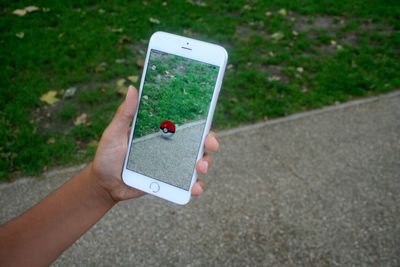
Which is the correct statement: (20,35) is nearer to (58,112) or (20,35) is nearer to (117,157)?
(58,112)

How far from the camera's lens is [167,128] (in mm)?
1900

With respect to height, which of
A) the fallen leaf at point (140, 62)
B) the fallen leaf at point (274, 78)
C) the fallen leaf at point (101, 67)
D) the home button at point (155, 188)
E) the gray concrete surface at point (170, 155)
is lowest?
the fallen leaf at point (101, 67)

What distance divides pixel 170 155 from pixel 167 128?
0.14 metres

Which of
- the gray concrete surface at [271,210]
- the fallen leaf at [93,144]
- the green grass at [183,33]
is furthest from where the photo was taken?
the green grass at [183,33]

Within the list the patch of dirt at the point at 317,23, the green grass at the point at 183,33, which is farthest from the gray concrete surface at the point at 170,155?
the patch of dirt at the point at 317,23

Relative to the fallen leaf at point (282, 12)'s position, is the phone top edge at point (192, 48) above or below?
above

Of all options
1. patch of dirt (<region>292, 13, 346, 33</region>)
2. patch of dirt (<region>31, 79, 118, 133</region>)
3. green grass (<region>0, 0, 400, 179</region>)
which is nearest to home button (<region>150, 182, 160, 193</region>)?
green grass (<region>0, 0, 400, 179</region>)

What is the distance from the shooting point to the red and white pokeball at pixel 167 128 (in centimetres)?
189

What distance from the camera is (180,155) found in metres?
1.91

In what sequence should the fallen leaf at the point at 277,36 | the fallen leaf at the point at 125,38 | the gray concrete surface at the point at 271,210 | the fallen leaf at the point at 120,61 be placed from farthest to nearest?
the fallen leaf at the point at 277,36 < the fallen leaf at the point at 125,38 < the fallen leaf at the point at 120,61 < the gray concrete surface at the point at 271,210

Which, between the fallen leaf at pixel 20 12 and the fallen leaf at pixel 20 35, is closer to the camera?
the fallen leaf at pixel 20 35

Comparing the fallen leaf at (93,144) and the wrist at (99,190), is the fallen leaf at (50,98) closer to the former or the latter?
the fallen leaf at (93,144)

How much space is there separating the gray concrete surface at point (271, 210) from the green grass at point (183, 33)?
0.37 meters

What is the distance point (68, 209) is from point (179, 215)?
52.1 inches
